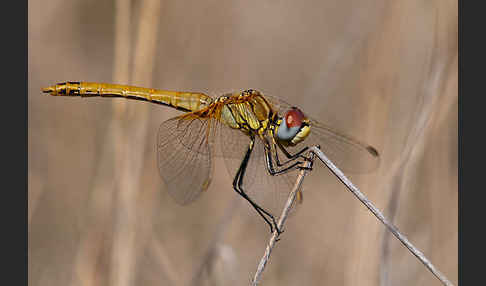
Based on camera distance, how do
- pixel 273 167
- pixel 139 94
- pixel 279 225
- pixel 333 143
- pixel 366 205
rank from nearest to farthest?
pixel 366 205 → pixel 279 225 → pixel 273 167 → pixel 333 143 → pixel 139 94

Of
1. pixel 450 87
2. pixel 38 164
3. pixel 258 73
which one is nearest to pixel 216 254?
pixel 450 87

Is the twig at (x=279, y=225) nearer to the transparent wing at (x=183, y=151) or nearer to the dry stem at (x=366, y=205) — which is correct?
the dry stem at (x=366, y=205)

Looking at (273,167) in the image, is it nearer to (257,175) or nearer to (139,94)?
(257,175)

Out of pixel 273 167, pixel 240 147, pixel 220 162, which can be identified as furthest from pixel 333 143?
pixel 220 162

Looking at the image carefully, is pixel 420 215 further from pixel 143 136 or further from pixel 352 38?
pixel 143 136

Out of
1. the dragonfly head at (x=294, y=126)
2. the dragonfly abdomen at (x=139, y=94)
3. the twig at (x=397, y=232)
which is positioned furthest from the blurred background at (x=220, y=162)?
the twig at (x=397, y=232)

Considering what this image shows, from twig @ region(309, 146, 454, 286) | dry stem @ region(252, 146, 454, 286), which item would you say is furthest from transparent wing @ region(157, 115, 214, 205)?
twig @ region(309, 146, 454, 286)

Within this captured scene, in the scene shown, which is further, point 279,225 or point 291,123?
point 291,123

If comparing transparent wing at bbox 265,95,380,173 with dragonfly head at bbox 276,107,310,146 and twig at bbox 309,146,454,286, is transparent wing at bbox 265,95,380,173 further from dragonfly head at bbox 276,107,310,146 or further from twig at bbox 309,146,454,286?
twig at bbox 309,146,454,286
